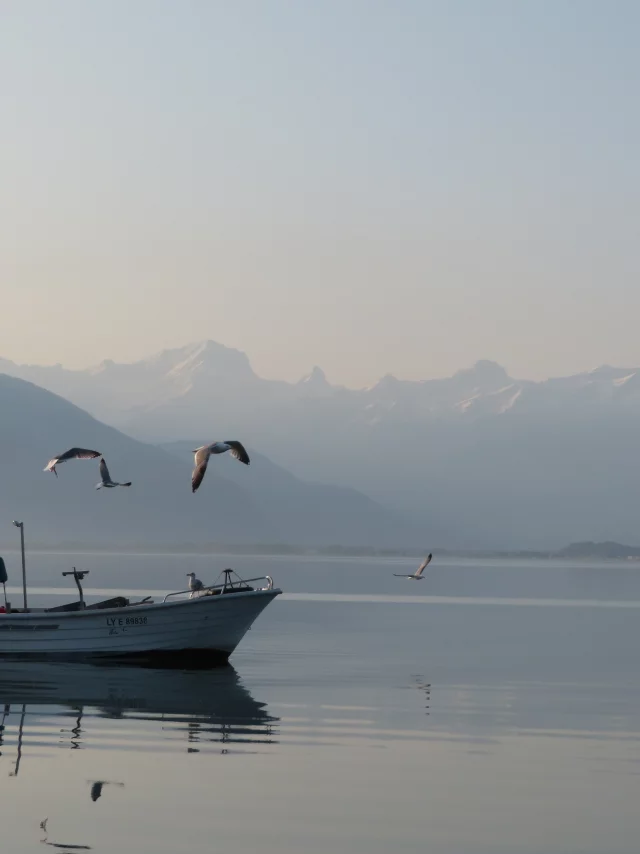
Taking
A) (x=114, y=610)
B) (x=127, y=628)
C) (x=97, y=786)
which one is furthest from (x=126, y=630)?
(x=97, y=786)

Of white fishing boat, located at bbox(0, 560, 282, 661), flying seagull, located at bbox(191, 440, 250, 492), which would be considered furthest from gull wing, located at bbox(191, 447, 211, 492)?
white fishing boat, located at bbox(0, 560, 282, 661)

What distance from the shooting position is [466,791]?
27750 millimetres

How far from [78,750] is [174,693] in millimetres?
12097

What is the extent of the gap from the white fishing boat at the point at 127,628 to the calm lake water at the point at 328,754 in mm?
995

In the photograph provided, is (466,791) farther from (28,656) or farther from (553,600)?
(553,600)

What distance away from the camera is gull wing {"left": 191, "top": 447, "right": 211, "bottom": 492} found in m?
47.9

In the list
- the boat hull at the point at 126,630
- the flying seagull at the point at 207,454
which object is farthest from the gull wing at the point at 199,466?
the boat hull at the point at 126,630

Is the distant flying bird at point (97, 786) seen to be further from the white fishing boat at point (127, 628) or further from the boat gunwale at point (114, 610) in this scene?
the boat gunwale at point (114, 610)

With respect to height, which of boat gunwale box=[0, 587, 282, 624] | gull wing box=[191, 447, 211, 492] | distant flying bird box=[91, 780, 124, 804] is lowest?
distant flying bird box=[91, 780, 124, 804]

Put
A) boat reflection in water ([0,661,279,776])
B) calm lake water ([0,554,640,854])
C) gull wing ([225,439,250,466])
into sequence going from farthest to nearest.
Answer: gull wing ([225,439,250,466]) < boat reflection in water ([0,661,279,776]) < calm lake water ([0,554,640,854])

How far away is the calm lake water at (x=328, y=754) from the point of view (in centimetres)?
2378

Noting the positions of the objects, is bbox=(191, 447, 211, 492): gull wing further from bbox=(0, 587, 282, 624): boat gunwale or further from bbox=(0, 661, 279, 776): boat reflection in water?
bbox=(0, 661, 279, 776): boat reflection in water

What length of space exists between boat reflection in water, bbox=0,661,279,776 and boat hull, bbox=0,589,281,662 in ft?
2.04

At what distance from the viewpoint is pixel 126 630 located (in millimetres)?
51500
